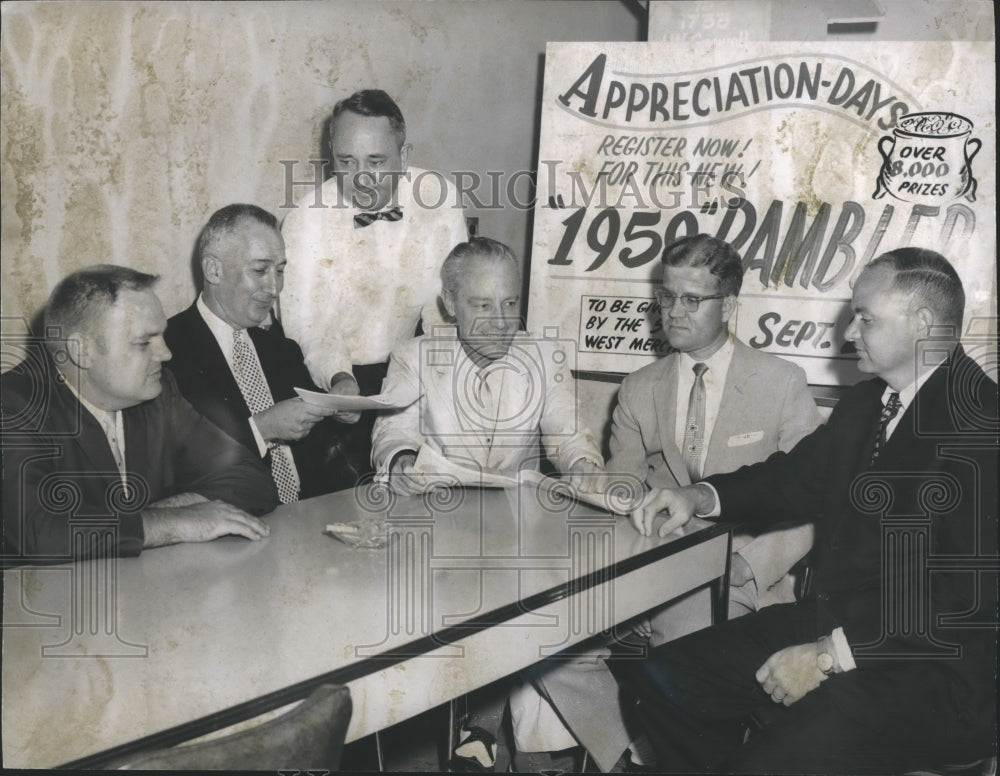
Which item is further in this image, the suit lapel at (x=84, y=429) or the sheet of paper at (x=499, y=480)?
the sheet of paper at (x=499, y=480)

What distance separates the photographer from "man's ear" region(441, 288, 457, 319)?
8.37ft

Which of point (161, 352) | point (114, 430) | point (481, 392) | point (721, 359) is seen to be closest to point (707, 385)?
point (721, 359)

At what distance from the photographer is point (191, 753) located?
4.83 feet

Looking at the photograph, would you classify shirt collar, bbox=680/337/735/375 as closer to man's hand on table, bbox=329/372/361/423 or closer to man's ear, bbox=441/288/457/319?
man's ear, bbox=441/288/457/319

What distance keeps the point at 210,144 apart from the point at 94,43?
1.13 ft

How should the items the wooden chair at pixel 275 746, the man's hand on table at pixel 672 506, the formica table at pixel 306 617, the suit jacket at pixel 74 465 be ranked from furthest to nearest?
the man's hand on table at pixel 672 506, the suit jacket at pixel 74 465, the formica table at pixel 306 617, the wooden chair at pixel 275 746

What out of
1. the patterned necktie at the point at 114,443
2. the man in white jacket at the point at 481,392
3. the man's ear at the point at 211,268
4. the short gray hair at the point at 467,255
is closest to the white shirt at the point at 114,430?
the patterned necktie at the point at 114,443

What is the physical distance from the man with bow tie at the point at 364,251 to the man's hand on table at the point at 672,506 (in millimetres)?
→ 777

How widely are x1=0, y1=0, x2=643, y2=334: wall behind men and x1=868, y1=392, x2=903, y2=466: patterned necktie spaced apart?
137 centimetres

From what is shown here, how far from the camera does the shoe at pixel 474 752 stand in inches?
103

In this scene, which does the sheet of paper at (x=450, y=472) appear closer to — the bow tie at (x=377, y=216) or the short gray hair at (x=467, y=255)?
the short gray hair at (x=467, y=255)

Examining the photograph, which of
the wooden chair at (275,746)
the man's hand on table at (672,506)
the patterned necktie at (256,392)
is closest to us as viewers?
the wooden chair at (275,746)

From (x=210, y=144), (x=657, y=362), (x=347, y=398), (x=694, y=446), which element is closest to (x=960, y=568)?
(x=694, y=446)

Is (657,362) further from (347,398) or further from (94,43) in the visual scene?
(94,43)
